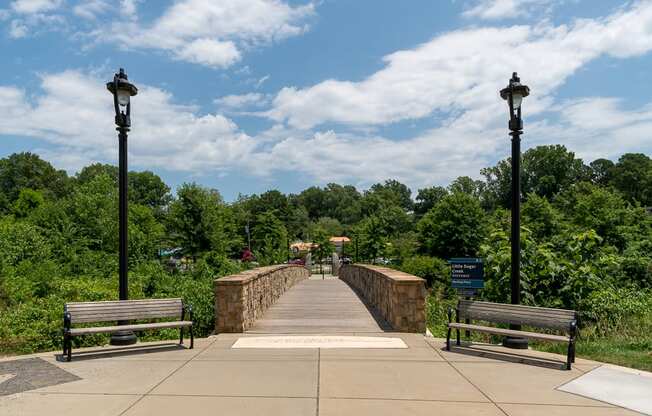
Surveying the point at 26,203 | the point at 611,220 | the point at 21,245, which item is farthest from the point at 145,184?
the point at 611,220

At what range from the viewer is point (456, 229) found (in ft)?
119

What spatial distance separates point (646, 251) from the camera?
22.9m

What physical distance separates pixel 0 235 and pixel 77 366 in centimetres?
1708

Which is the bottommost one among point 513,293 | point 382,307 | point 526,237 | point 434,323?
point 434,323

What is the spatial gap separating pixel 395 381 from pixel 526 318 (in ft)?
8.14

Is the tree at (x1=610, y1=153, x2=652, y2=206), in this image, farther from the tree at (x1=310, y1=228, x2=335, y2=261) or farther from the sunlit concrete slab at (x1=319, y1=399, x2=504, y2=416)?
the sunlit concrete slab at (x1=319, y1=399, x2=504, y2=416)

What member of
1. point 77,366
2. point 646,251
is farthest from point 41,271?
point 646,251

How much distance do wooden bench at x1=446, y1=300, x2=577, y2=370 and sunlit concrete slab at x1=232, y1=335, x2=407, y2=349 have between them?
107 cm

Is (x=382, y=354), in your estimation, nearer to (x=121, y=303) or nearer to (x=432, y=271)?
(x=121, y=303)

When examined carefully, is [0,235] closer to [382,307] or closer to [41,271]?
[41,271]

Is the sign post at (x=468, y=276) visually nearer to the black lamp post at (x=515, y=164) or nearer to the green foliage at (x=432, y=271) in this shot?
the black lamp post at (x=515, y=164)

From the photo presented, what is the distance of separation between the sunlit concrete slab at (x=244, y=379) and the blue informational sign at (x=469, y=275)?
428 cm

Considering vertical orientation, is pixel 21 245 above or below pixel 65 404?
above

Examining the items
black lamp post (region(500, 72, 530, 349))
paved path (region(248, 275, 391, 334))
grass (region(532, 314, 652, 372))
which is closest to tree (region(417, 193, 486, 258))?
paved path (region(248, 275, 391, 334))
